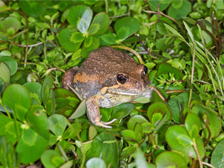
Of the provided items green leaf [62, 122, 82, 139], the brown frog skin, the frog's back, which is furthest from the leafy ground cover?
the frog's back

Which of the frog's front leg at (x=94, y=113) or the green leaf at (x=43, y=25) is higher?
the green leaf at (x=43, y=25)

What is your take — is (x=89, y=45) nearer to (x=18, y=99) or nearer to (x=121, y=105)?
(x=121, y=105)

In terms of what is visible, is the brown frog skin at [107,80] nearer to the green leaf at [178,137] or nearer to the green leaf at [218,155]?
the green leaf at [178,137]

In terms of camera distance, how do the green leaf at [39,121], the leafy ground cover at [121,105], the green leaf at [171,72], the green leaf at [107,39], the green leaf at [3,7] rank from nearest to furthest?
the green leaf at [39,121] < the leafy ground cover at [121,105] < the green leaf at [171,72] < the green leaf at [107,39] < the green leaf at [3,7]

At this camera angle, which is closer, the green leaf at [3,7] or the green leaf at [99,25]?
the green leaf at [99,25]

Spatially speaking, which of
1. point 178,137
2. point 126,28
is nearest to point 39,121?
point 178,137

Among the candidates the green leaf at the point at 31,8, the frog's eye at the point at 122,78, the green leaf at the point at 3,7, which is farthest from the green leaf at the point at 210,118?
the green leaf at the point at 3,7

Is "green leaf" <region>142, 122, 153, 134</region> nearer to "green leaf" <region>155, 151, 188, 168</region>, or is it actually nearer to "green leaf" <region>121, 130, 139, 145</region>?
"green leaf" <region>121, 130, 139, 145</region>
